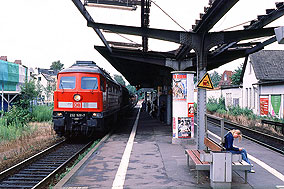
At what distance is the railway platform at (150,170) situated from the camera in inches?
249

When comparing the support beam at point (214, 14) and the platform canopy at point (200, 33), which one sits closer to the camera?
the support beam at point (214, 14)

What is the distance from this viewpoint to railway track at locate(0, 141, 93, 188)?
722 cm

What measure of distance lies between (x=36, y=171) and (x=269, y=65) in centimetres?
2278

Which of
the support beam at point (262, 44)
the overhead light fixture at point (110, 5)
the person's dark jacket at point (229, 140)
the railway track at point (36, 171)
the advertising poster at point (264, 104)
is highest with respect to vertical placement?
the overhead light fixture at point (110, 5)

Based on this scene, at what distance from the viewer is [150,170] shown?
748cm

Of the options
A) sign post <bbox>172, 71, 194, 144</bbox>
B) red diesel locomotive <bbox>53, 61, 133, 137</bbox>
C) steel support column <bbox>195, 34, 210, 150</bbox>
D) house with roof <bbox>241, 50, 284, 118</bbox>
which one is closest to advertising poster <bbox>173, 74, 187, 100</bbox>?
sign post <bbox>172, 71, 194, 144</bbox>

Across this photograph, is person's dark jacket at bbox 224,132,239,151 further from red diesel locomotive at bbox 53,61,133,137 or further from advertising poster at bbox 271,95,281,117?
advertising poster at bbox 271,95,281,117

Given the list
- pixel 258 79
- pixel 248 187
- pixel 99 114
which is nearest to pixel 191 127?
pixel 99 114

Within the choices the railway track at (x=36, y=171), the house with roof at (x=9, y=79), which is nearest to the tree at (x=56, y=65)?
the house with roof at (x=9, y=79)

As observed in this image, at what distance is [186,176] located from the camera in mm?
6883

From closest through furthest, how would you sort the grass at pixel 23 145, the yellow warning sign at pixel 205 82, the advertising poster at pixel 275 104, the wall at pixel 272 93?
the yellow warning sign at pixel 205 82 < the grass at pixel 23 145 < the wall at pixel 272 93 < the advertising poster at pixel 275 104

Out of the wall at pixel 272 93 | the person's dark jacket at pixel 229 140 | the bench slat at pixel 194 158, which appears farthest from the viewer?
the wall at pixel 272 93

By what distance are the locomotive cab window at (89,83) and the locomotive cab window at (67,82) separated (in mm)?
406

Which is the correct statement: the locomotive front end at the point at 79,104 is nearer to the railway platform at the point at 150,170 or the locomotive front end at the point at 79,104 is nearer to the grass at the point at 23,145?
the grass at the point at 23,145
